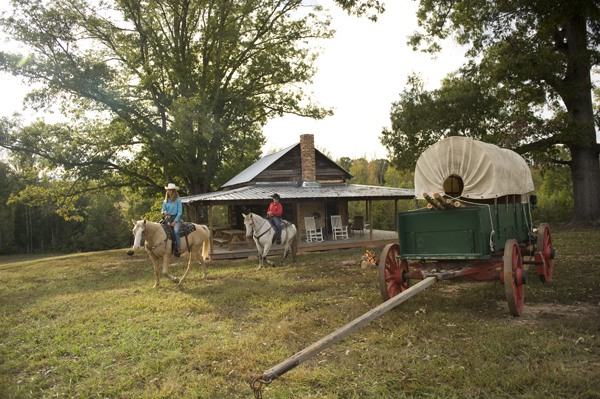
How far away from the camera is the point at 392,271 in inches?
258

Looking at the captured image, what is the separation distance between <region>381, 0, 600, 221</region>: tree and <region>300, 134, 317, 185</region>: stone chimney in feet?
23.3

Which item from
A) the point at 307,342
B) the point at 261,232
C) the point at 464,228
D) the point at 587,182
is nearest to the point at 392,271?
the point at 464,228

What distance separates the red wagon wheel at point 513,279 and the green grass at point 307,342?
0.23 m

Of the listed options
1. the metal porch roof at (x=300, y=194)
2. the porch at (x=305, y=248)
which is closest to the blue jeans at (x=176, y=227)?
the metal porch roof at (x=300, y=194)

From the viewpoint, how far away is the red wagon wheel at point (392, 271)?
6.13m

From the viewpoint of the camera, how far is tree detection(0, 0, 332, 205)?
19.7m

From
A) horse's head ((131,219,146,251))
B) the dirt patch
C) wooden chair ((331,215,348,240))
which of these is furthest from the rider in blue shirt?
wooden chair ((331,215,348,240))

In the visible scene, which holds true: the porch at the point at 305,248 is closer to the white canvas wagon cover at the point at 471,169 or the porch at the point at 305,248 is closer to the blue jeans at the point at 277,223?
the blue jeans at the point at 277,223

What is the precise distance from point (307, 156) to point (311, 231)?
3803 millimetres

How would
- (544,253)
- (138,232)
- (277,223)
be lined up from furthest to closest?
(277,223) → (138,232) → (544,253)

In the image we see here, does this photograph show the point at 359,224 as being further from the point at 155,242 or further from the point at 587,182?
the point at 155,242

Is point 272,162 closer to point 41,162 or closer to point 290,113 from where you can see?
point 290,113

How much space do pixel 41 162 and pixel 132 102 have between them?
5.99m

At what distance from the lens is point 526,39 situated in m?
17.7
